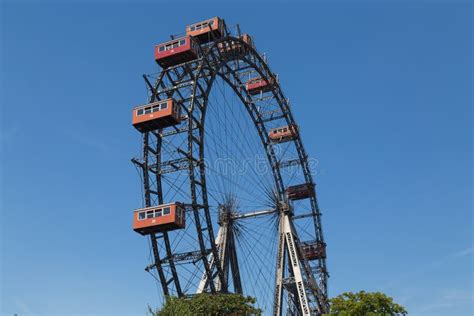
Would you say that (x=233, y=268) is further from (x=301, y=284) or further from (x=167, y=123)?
(x=167, y=123)

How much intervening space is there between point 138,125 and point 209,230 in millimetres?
8078

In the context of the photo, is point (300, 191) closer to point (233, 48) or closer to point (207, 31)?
point (233, 48)

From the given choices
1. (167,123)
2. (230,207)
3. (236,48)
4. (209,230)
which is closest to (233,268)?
(230,207)

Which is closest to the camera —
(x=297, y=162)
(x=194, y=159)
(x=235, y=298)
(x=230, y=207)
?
(x=235, y=298)

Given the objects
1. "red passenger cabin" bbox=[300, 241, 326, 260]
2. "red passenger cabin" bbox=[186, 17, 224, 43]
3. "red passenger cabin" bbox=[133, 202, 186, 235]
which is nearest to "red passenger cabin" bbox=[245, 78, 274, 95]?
"red passenger cabin" bbox=[186, 17, 224, 43]

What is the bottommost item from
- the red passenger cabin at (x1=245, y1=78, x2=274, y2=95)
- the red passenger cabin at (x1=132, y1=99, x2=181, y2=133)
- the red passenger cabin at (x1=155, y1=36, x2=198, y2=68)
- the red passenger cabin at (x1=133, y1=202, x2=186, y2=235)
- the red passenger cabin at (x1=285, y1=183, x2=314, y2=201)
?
the red passenger cabin at (x1=133, y1=202, x2=186, y2=235)

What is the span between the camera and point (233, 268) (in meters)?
42.2

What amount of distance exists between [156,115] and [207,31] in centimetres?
913

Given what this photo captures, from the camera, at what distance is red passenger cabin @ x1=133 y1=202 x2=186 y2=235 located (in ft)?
112

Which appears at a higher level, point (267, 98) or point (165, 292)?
point (267, 98)

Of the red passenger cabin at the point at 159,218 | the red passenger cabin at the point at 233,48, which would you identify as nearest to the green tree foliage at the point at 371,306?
the red passenger cabin at the point at 159,218

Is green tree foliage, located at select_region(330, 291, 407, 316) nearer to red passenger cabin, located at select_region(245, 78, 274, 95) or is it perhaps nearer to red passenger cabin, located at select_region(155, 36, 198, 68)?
red passenger cabin, located at select_region(155, 36, 198, 68)

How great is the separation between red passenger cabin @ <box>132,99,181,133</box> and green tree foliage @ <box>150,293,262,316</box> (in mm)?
10792

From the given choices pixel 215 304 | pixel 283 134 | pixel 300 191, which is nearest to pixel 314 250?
pixel 300 191
